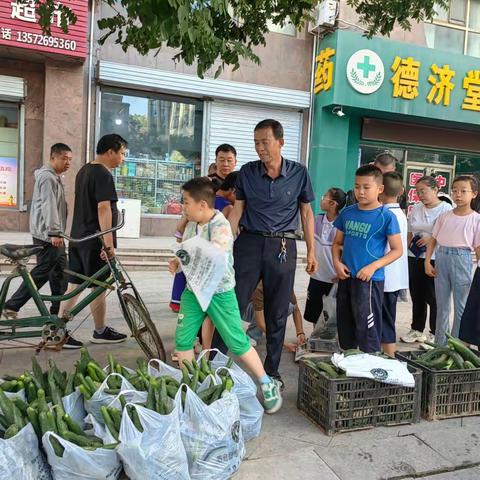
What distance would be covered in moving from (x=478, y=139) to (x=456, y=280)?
11.2 meters

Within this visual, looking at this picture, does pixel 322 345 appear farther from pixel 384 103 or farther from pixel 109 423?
pixel 384 103

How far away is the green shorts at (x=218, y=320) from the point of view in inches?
119

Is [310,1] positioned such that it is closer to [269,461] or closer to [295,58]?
[269,461]

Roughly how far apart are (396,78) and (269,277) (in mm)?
9780

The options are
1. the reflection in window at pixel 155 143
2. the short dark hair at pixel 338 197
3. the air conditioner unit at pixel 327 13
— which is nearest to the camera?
the short dark hair at pixel 338 197

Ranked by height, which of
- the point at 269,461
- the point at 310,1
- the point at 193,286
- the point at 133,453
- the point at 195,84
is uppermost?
the point at 195,84

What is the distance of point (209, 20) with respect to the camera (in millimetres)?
2537

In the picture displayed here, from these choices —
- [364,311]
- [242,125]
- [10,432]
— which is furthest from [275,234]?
[242,125]

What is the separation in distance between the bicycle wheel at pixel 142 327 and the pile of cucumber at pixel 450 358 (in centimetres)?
191

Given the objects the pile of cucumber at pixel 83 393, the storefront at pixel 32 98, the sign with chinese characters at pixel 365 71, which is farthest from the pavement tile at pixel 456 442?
the sign with chinese characters at pixel 365 71

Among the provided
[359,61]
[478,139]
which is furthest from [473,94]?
[359,61]

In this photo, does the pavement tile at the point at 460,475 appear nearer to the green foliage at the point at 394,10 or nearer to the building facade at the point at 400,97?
the green foliage at the point at 394,10

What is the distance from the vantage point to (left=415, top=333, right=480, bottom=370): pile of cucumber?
10.4ft

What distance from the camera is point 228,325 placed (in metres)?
3.03
